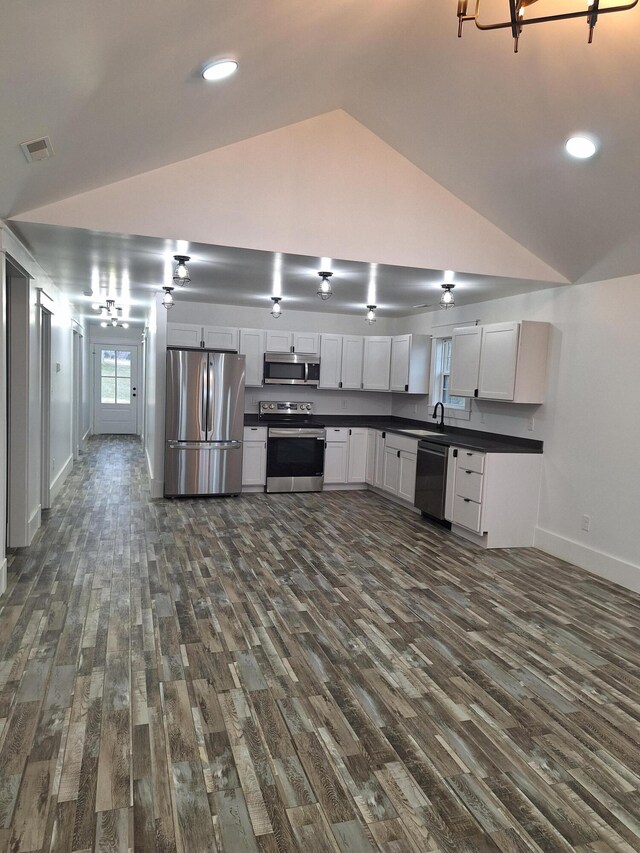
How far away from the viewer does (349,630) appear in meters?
3.32

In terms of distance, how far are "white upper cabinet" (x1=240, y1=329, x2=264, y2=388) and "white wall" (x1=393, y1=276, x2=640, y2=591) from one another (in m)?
3.18

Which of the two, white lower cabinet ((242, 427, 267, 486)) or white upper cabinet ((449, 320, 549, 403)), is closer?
white upper cabinet ((449, 320, 549, 403))

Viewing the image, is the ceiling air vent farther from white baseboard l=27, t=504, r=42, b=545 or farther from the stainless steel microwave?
the stainless steel microwave

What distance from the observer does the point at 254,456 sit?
7.05m

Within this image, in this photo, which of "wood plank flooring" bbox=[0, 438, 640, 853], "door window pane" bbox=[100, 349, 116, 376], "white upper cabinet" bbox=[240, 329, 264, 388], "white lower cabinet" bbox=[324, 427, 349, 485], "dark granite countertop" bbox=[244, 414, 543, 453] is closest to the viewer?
"wood plank flooring" bbox=[0, 438, 640, 853]

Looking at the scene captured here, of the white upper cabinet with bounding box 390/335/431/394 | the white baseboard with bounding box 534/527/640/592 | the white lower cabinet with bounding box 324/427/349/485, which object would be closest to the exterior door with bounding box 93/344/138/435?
the white lower cabinet with bounding box 324/427/349/485

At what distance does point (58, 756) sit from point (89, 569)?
214 cm

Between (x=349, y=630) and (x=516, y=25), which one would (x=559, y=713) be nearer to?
(x=349, y=630)

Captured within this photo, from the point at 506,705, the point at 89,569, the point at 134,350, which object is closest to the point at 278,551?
the point at 89,569

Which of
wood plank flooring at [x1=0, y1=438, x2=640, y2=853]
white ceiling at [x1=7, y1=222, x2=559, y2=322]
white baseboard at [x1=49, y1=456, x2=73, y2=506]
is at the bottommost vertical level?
wood plank flooring at [x1=0, y1=438, x2=640, y2=853]

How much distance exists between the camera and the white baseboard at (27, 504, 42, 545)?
467 cm

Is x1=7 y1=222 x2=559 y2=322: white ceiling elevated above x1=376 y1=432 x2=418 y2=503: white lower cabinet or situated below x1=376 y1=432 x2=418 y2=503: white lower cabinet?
above

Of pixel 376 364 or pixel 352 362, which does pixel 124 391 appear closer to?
pixel 352 362

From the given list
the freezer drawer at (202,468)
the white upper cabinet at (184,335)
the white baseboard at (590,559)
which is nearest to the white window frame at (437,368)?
the white baseboard at (590,559)
